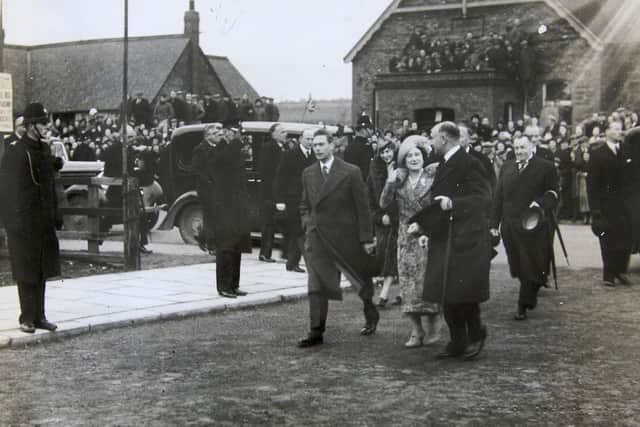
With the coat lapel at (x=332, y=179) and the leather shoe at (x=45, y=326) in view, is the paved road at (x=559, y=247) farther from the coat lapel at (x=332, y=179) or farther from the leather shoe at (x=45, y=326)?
the leather shoe at (x=45, y=326)

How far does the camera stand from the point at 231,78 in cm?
5462

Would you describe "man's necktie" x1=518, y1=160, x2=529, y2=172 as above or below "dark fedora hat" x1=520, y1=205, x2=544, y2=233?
above

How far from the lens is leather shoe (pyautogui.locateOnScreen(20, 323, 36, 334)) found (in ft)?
27.8

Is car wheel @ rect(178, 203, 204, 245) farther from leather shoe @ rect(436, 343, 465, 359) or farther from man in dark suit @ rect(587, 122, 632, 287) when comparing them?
leather shoe @ rect(436, 343, 465, 359)

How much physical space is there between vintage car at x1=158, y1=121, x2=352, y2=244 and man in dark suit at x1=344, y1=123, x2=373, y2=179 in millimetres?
728

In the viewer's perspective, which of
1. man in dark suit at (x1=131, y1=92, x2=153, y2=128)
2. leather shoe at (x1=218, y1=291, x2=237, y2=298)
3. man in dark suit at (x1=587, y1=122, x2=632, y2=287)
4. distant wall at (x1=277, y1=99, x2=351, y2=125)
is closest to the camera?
leather shoe at (x1=218, y1=291, x2=237, y2=298)

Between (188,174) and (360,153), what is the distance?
315cm

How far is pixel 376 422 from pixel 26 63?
45.0 metres

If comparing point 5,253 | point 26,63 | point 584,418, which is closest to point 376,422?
point 584,418

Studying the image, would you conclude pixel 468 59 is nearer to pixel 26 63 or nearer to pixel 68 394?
pixel 26 63

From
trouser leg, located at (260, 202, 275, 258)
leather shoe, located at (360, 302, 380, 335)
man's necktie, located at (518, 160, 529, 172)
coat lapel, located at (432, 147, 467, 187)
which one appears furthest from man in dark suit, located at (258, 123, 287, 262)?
coat lapel, located at (432, 147, 467, 187)

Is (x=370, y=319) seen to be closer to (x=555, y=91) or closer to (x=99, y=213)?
(x=99, y=213)

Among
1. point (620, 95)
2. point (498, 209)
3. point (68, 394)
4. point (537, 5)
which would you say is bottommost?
point (68, 394)

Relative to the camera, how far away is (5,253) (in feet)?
46.9
